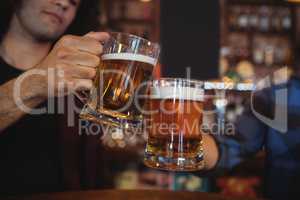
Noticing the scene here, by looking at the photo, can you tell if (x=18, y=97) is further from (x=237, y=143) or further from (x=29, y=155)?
(x=237, y=143)

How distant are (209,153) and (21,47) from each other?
1054mm

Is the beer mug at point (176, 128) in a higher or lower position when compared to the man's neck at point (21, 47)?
lower

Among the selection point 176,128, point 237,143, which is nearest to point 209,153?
point 237,143

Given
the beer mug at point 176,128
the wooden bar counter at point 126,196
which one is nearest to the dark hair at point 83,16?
the beer mug at point 176,128

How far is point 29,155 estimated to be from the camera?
166 cm

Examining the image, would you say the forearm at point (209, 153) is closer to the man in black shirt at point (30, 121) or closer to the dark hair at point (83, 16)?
the man in black shirt at point (30, 121)

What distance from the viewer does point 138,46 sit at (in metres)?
1.17

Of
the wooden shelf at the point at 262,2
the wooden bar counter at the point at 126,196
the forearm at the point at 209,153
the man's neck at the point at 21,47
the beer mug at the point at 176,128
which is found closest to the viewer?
the wooden bar counter at the point at 126,196

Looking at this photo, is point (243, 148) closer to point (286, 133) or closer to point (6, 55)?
point (286, 133)

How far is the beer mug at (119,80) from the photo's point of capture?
1.15m

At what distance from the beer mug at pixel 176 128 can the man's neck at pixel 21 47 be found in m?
0.81

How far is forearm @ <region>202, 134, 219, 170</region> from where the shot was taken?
1.60 m

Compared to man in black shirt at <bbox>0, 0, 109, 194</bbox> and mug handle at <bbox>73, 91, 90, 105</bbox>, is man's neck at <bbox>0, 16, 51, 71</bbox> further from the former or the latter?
mug handle at <bbox>73, 91, 90, 105</bbox>

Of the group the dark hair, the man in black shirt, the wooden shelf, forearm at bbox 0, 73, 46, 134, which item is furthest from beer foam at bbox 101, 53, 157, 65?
the wooden shelf
